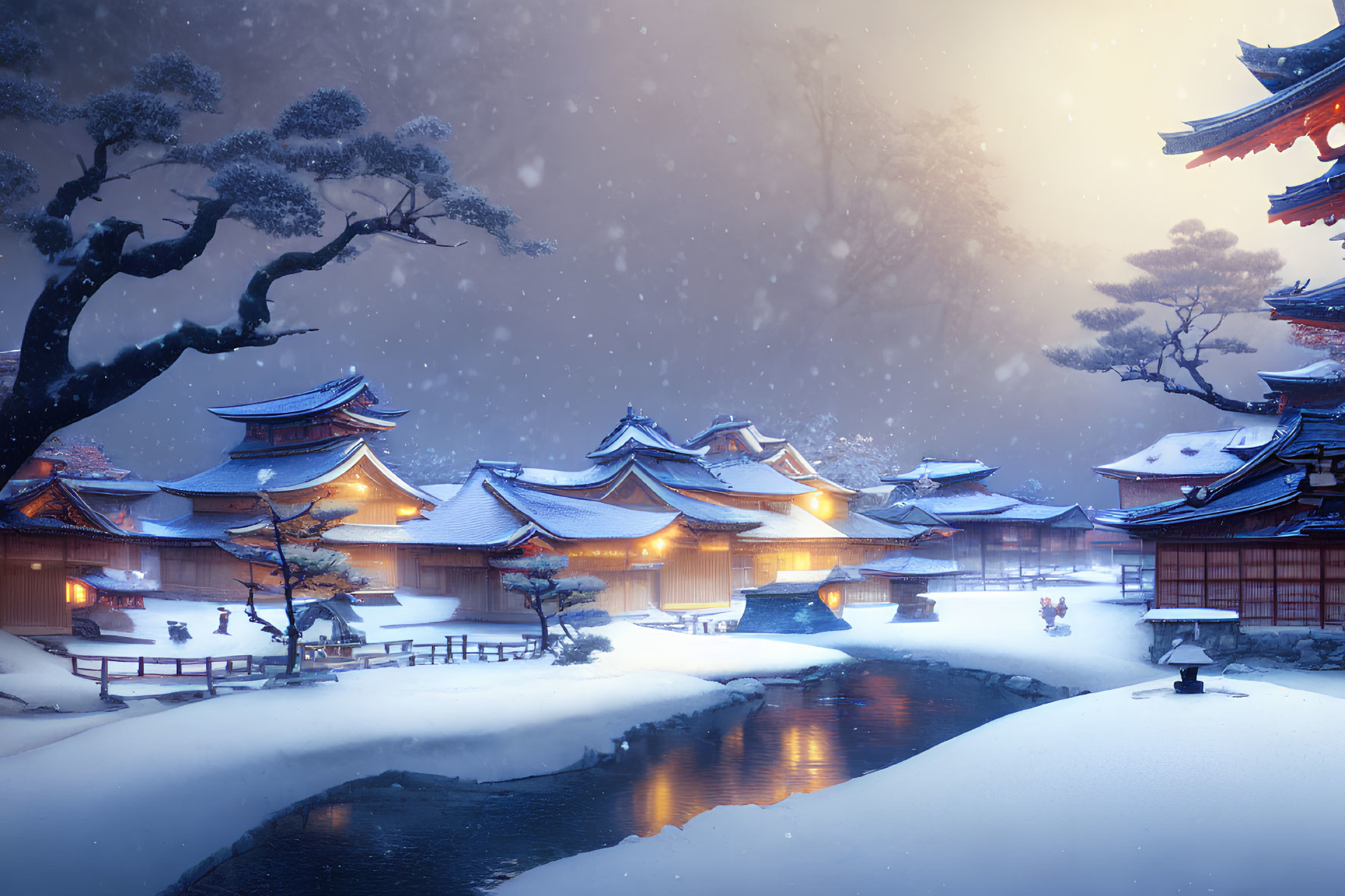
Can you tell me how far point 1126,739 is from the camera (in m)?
13.0

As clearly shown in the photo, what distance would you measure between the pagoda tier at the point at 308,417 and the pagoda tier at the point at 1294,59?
111 ft

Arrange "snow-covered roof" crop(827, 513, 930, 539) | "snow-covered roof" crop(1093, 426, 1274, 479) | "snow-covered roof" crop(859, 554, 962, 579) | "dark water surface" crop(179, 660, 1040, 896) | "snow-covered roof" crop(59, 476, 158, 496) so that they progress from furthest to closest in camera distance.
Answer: "snow-covered roof" crop(1093, 426, 1274, 479) < "snow-covered roof" crop(827, 513, 930, 539) < "snow-covered roof" crop(59, 476, 158, 496) < "snow-covered roof" crop(859, 554, 962, 579) < "dark water surface" crop(179, 660, 1040, 896)

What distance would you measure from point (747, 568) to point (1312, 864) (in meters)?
37.4

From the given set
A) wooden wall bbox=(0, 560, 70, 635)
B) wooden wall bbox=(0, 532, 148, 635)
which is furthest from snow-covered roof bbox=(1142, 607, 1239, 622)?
wooden wall bbox=(0, 560, 70, 635)

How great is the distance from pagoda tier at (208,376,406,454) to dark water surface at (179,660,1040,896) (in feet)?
80.2

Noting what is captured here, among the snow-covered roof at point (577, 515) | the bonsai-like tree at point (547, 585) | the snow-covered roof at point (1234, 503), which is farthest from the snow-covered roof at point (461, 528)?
the snow-covered roof at point (1234, 503)

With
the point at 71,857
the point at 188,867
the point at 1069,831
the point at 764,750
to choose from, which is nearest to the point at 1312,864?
the point at 1069,831

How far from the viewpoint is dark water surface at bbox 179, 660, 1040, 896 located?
11844 mm

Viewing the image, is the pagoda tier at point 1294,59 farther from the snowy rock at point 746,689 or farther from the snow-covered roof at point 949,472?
the snow-covered roof at point 949,472

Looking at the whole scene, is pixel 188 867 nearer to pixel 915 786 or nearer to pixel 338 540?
pixel 915 786

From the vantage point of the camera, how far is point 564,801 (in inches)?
584

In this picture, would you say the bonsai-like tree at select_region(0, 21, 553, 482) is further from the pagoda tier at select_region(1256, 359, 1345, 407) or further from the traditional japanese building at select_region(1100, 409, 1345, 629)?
the pagoda tier at select_region(1256, 359, 1345, 407)

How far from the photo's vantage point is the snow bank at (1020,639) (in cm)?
2562

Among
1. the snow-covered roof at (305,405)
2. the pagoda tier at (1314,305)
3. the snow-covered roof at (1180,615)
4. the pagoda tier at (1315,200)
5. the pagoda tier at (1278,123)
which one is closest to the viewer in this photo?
the pagoda tier at (1278,123)
